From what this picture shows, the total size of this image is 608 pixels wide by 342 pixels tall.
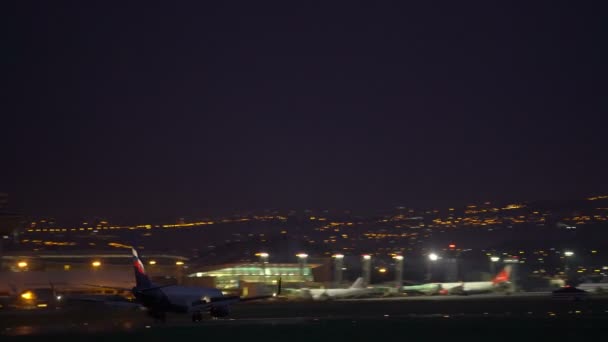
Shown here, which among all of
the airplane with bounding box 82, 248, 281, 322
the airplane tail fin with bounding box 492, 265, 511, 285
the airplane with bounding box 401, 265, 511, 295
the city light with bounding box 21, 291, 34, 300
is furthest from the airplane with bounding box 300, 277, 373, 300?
the airplane with bounding box 82, 248, 281, 322

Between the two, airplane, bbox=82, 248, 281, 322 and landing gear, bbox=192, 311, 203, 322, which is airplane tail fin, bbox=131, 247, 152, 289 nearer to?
airplane, bbox=82, 248, 281, 322

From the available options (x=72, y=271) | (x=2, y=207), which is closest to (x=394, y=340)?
(x=2, y=207)

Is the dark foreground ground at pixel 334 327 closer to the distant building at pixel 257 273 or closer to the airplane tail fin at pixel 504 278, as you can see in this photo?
the airplane tail fin at pixel 504 278

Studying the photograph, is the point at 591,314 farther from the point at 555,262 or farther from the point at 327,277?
the point at 555,262

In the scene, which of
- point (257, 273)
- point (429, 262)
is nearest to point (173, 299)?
point (257, 273)

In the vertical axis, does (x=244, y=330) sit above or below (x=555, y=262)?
below

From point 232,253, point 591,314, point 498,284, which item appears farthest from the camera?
point 232,253

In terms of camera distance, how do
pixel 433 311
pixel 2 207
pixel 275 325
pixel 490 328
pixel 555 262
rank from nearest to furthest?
1. pixel 490 328
2. pixel 275 325
3. pixel 433 311
4. pixel 2 207
5. pixel 555 262

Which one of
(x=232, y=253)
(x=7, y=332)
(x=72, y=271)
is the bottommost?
(x=7, y=332)
